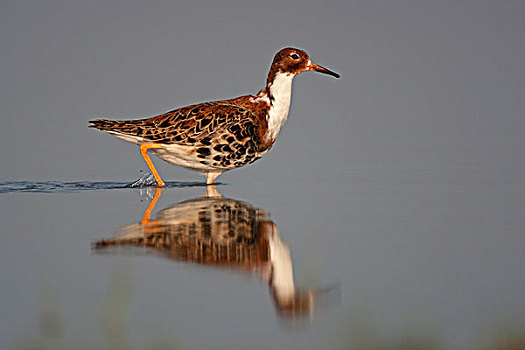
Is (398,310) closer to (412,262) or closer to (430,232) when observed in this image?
(412,262)

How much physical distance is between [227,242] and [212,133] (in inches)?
187

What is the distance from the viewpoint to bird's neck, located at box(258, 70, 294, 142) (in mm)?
12273

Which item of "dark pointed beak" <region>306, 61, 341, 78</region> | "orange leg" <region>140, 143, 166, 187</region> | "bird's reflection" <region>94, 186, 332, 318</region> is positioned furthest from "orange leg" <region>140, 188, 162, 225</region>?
"dark pointed beak" <region>306, 61, 341, 78</region>

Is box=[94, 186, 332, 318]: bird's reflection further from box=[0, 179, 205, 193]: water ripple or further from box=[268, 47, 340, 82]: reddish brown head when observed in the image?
box=[268, 47, 340, 82]: reddish brown head

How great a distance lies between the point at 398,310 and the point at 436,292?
0.57 m

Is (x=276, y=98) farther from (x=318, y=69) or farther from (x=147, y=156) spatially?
(x=147, y=156)

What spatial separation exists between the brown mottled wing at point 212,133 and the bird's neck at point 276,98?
0.31 m

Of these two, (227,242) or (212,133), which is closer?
(227,242)

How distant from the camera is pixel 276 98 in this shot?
12.3 meters

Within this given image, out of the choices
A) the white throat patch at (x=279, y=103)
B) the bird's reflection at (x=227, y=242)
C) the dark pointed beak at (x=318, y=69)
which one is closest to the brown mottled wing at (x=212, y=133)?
the white throat patch at (x=279, y=103)

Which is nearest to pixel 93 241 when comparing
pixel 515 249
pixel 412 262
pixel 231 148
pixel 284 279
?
pixel 284 279

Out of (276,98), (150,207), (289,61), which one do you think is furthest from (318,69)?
(150,207)

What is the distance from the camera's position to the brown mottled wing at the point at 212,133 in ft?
39.1

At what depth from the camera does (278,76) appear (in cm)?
1246
